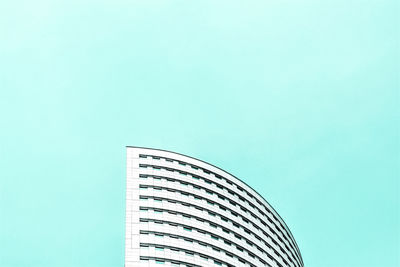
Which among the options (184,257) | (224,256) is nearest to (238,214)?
(224,256)

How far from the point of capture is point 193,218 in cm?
7656

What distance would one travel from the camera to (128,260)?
67.6 metres

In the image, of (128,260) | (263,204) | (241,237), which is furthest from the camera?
(263,204)

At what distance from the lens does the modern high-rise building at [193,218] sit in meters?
70.9

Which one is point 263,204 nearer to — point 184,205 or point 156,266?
point 184,205

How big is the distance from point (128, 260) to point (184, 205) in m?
12.8

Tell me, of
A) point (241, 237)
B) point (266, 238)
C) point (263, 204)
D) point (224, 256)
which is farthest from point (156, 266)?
point (263, 204)

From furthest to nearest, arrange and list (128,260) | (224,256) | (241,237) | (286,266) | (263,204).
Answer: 1. (263,204)
2. (286,266)
3. (241,237)
4. (224,256)
5. (128,260)

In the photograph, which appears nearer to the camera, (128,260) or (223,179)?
(128,260)

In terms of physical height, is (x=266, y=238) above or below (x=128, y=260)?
above

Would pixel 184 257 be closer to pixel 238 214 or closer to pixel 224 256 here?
pixel 224 256

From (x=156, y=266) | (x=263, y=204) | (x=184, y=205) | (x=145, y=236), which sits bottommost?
(x=156, y=266)

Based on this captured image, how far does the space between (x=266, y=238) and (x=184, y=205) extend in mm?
14108

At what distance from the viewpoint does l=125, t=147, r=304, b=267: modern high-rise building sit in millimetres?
70875
